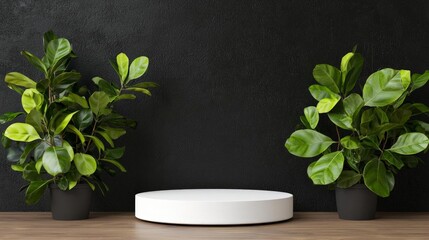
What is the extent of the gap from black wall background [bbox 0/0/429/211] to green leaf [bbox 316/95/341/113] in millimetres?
300

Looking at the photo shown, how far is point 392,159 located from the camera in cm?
194

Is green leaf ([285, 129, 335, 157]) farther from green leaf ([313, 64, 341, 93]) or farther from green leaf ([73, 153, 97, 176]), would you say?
green leaf ([73, 153, 97, 176])

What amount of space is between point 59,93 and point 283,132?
2.72ft

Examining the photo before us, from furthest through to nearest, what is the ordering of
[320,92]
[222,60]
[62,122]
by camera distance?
[222,60] → [320,92] → [62,122]

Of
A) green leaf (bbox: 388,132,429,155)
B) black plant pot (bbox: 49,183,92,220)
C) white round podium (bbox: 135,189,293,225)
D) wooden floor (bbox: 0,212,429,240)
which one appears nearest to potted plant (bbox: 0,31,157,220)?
black plant pot (bbox: 49,183,92,220)

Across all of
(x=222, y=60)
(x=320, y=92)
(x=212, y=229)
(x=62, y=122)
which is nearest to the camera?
(x=212, y=229)

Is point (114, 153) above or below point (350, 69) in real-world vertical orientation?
below

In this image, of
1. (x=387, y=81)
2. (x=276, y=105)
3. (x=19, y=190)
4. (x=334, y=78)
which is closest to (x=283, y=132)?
(x=276, y=105)

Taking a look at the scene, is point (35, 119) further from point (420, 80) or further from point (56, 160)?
point (420, 80)

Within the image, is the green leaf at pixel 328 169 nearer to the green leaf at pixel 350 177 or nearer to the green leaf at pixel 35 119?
the green leaf at pixel 350 177

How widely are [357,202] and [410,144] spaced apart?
0.27m

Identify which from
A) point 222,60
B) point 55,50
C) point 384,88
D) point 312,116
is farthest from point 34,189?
point 384,88

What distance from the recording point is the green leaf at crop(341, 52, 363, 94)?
201 cm

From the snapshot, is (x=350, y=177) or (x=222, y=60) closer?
(x=350, y=177)
